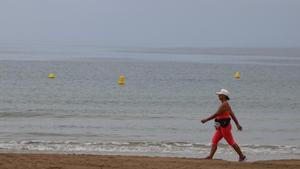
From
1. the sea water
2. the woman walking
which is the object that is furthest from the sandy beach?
the sea water

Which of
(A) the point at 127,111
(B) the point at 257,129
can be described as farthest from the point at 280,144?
(A) the point at 127,111

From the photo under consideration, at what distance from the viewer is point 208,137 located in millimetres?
20234

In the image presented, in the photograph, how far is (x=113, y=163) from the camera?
11.8 meters

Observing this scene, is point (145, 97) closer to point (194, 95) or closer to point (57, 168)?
point (194, 95)

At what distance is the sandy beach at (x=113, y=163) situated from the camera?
447 inches

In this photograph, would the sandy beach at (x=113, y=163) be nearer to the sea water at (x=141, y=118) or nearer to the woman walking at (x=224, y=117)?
the woman walking at (x=224, y=117)

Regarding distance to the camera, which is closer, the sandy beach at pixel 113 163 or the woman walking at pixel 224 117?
the sandy beach at pixel 113 163

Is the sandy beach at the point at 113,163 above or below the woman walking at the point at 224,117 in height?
below

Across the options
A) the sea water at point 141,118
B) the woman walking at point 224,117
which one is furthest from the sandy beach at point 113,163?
the sea water at point 141,118

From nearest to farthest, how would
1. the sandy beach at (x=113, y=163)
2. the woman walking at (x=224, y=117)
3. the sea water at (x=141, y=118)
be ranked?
the sandy beach at (x=113, y=163), the woman walking at (x=224, y=117), the sea water at (x=141, y=118)

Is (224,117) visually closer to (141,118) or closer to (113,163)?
(113,163)

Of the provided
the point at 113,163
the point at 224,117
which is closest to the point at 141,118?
the point at 224,117

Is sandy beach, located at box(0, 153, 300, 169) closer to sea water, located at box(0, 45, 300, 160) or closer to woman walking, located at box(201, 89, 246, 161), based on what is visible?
woman walking, located at box(201, 89, 246, 161)

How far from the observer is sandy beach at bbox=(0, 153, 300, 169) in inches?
447
